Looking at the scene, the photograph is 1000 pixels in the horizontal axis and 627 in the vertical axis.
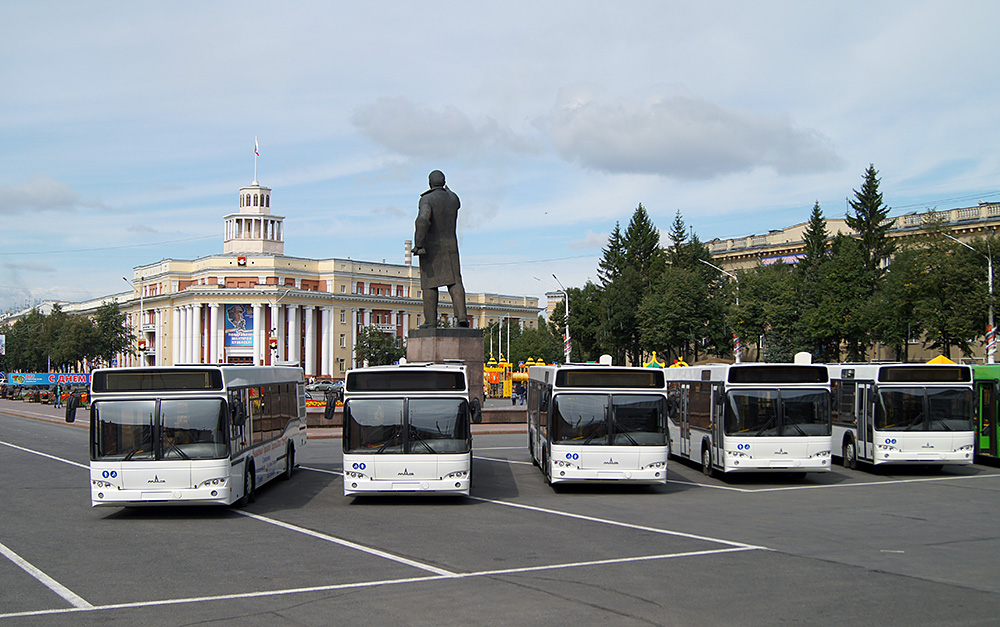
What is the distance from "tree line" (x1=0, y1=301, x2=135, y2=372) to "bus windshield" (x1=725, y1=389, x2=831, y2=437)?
91113 millimetres

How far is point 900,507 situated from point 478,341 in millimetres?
15651

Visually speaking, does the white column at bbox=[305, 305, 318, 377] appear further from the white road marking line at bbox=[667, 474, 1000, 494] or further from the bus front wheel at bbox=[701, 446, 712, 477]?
the white road marking line at bbox=[667, 474, 1000, 494]

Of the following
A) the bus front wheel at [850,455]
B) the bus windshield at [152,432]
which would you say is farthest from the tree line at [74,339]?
the bus windshield at [152,432]

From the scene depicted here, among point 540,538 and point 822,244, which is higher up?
point 822,244

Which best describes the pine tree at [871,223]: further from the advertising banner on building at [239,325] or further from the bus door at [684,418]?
the advertising banner on building at [239,325]

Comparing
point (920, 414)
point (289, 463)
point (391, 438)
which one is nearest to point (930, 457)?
point (920, 414)

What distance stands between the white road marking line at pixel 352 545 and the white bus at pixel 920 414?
13332 millimetres

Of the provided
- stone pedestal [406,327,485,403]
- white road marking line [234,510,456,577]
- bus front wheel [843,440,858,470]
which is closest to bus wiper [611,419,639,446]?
white road marking line [234,510,456,577]

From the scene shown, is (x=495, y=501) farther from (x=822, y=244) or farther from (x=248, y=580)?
(x=822, y=244)

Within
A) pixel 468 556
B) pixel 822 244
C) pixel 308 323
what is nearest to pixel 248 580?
pixel 468 556

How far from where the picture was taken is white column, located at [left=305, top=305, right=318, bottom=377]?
399 feet

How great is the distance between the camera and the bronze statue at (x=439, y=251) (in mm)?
30844

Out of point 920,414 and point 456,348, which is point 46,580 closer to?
point 920,414

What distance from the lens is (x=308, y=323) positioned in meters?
122
